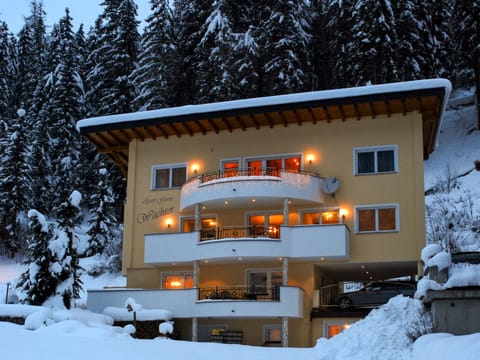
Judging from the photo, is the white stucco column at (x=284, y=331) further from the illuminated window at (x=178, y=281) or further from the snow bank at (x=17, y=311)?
the snow bank at (x=17, y=311)

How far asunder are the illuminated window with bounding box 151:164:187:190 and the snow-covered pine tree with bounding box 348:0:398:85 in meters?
18.3

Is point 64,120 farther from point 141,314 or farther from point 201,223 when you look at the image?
point 141,314

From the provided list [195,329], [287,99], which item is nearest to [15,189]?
[195,329]

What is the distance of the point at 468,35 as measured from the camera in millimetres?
46656

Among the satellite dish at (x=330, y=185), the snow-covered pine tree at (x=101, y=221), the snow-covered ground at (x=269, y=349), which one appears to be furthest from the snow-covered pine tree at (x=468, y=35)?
the snow-covered ground at (x=269, y=349)

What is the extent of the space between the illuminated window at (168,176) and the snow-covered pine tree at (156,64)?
16.0 m

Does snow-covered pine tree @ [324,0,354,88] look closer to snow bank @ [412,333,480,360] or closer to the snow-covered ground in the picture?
the snow-covered ground

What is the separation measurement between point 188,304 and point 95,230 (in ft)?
67.0

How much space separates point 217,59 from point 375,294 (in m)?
23.9

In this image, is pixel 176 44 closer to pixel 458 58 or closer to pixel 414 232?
pixel 458 58

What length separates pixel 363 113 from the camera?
98.9 feet

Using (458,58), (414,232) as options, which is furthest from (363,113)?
(458,58)

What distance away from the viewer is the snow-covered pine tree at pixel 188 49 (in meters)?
51.7

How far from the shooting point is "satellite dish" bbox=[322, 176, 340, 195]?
29.4m
